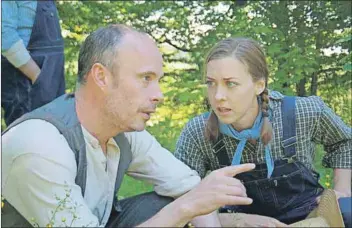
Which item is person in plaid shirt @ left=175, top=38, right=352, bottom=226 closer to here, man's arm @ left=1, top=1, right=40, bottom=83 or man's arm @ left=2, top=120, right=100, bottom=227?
man's arm @ left=2, top=120, right=100, bottom=227

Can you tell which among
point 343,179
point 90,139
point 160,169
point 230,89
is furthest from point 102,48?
point 343,179

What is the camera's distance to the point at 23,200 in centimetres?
178

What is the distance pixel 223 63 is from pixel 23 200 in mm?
1042

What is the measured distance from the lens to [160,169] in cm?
223

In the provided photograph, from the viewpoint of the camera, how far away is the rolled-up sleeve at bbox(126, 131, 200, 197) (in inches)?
86.5

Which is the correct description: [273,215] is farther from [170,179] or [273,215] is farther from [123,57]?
[123,57]

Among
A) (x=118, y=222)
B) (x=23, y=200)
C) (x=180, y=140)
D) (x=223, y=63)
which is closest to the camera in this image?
(x=23, y=200)

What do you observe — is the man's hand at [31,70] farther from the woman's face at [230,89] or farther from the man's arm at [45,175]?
the man's arm at [45,175]

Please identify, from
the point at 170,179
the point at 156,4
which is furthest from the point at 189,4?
the point at 170,179

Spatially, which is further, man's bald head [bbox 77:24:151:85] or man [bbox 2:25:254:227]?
man's bald head [bbox 77:24:151:85]

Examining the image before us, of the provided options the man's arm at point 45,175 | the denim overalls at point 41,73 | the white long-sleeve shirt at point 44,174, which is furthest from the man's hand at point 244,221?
the denim overalls at point 41,73

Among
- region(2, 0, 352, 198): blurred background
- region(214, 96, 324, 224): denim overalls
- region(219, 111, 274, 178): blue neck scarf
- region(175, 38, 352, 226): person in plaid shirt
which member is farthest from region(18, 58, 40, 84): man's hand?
region(214, 96, 324, 224): denim overalls

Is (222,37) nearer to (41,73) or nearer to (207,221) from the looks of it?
(41,73)

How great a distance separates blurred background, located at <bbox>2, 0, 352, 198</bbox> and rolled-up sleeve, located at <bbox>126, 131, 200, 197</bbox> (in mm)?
1126
